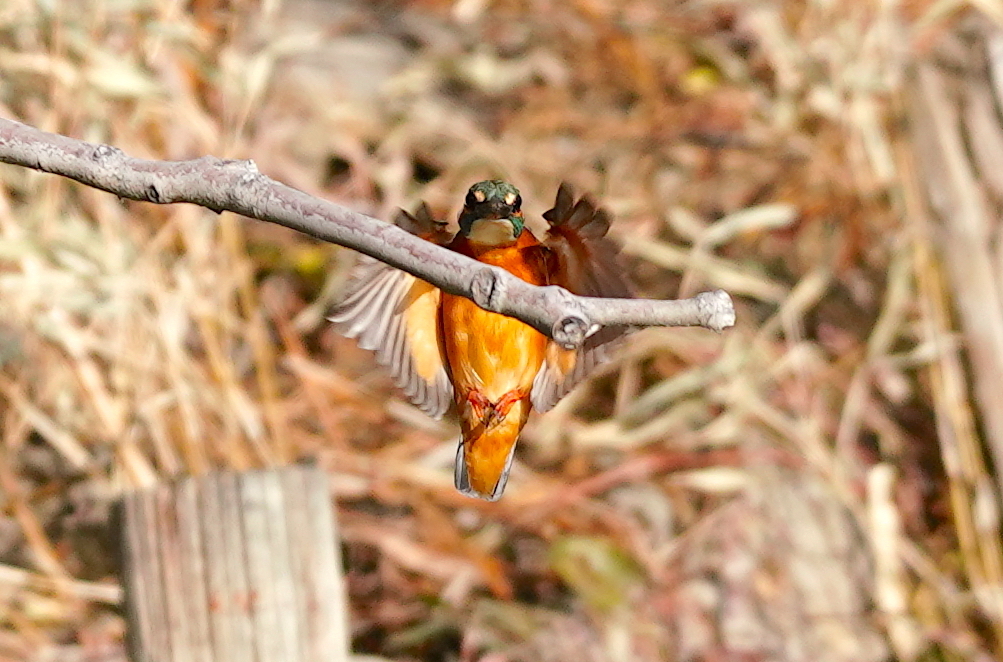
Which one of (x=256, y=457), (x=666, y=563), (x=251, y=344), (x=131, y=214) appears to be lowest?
(x=666, y=563)

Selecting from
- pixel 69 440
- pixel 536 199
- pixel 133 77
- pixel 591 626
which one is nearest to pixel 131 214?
pixel 133 77

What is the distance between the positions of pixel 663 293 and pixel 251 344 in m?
1.29

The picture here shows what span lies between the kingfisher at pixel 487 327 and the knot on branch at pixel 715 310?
0.85ft

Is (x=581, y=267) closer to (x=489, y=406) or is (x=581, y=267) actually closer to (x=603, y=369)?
(x=489, y=406)

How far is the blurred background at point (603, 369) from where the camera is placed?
3125mm

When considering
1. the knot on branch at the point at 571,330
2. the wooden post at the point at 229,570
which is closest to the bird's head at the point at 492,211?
the knot on branch at the point at 571,330

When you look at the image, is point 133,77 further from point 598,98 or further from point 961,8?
point 961,8

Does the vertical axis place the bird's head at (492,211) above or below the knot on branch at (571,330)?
above

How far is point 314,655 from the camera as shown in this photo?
7.15 ft

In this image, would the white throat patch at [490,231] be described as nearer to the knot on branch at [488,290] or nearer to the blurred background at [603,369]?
the knot on branch at [488,290]

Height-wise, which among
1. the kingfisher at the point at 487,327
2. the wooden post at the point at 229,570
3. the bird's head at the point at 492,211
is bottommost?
the wooden post at the point at 229,570

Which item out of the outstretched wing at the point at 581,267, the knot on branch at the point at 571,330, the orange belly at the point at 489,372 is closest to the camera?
the knot on branch at the point at 571,330

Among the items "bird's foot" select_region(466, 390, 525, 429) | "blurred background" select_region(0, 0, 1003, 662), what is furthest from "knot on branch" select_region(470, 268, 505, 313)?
"blurred background" select_region(0, 0, 1003, 662)

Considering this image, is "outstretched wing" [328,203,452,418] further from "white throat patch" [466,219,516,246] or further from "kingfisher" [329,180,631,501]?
"white throat patch" [466,219,516,246]
